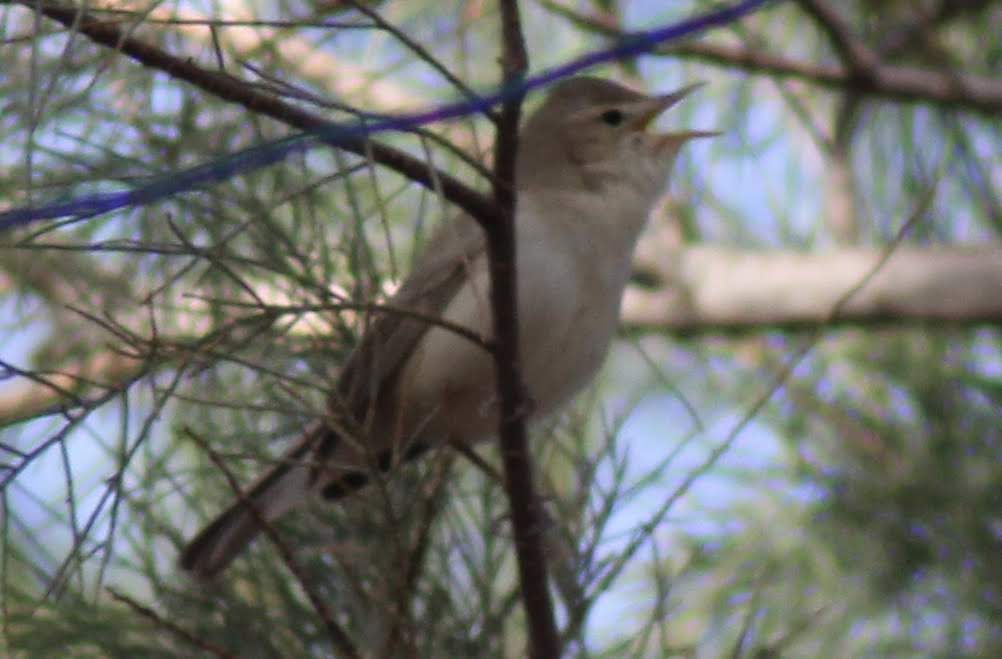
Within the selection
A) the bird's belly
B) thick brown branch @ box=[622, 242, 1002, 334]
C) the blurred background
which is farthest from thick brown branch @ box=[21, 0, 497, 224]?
thick brown branch @ box=[622, 242, 1002, 334]

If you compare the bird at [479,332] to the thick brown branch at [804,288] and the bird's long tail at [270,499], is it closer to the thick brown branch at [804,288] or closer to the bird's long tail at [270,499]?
the bird's long tail at [270,499]

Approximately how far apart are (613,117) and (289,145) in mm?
1361

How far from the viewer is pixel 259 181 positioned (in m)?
2.27

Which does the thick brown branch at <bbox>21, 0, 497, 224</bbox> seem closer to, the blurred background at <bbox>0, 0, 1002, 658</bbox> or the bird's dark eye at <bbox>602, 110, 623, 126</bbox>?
the blurred background at <bbox>0, 0, 1002, 658</bbox>

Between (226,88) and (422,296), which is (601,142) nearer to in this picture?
(422,296)

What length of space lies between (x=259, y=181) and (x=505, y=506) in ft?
1.70

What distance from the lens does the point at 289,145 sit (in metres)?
1.35

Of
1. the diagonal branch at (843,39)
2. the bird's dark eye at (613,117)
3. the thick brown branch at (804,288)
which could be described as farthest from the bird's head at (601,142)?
the thick brown branch at (804,288)

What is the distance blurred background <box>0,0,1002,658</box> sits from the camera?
1.66m

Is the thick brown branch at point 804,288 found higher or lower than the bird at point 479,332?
higher

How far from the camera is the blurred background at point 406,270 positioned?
166cm

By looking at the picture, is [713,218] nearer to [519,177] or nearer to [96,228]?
[519,177]

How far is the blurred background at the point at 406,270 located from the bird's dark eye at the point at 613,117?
156mm

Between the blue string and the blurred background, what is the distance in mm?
19
